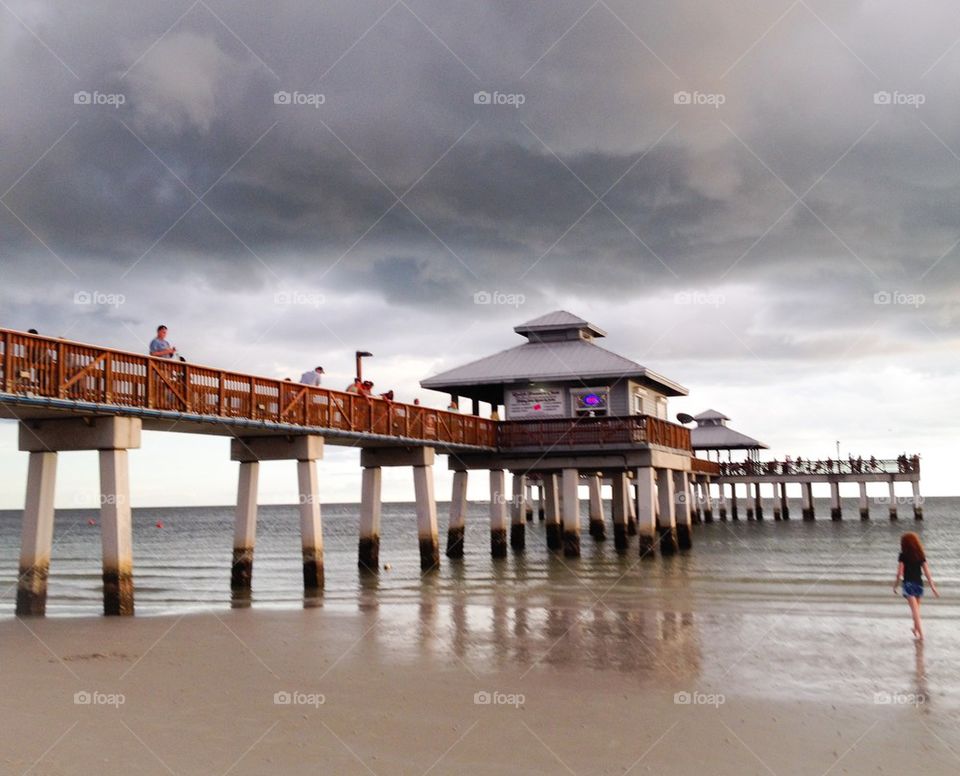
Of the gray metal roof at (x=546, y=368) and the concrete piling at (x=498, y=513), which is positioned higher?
the gray metal roof at (x=546, y=368)

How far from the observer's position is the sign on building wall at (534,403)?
122ft

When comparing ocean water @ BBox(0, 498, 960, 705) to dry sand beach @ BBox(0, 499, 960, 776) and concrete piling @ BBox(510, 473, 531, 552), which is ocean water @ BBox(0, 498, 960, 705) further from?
concrete piling @ BBox(510, 473, 531, 552)

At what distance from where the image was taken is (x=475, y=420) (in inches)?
1304

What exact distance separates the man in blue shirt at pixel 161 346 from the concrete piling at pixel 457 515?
60.0 feet

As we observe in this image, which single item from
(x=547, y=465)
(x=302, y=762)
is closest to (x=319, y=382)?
(x=547, y=465)

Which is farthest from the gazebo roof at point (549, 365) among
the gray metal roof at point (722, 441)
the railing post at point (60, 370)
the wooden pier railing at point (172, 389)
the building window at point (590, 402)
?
the gray metal roof at point (722, 441)

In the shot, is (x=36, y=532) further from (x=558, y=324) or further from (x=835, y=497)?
(x=835, y=497)

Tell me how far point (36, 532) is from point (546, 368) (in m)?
22.6

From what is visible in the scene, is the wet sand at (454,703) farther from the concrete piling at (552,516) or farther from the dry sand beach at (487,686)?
the concrete piling at (552,516)

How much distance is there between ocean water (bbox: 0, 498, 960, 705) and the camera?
13.5 meters

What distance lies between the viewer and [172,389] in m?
19.0

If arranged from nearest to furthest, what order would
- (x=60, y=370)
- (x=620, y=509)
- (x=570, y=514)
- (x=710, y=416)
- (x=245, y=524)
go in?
1. (x=60, y=370)
2. (x=245, y=524)
3. (x=570, y=514)
4. (x=620, y=509)
5. (x=710, y=416)

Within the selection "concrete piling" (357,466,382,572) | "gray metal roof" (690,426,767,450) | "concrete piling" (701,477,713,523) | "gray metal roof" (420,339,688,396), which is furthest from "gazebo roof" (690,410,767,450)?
"concrete piling" (357,466,382,572)

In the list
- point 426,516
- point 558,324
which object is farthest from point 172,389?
point 558,324
